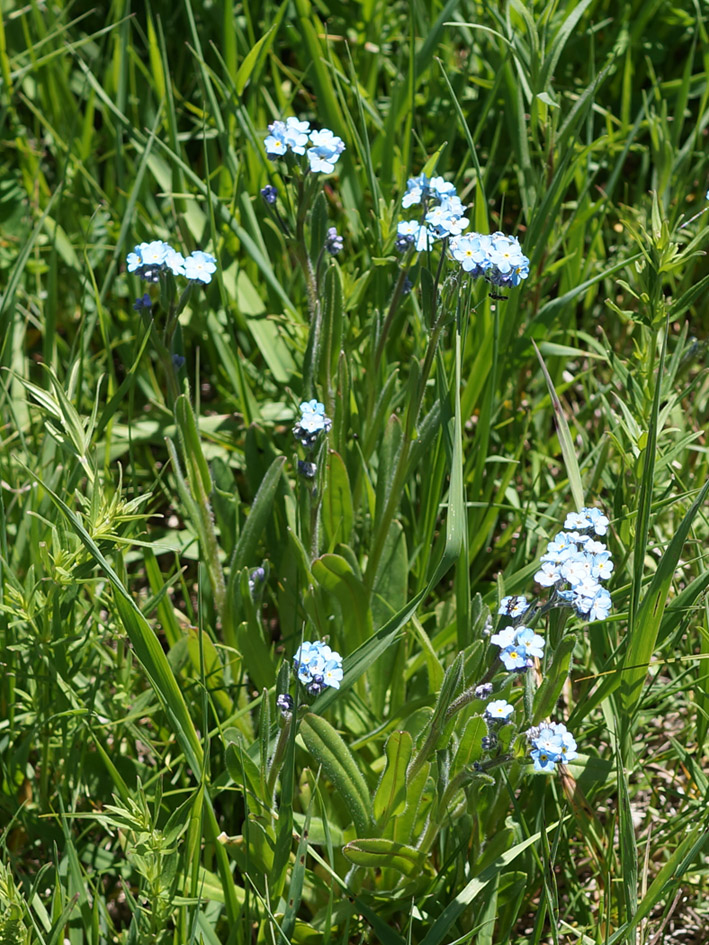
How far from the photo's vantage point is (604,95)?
436 cm

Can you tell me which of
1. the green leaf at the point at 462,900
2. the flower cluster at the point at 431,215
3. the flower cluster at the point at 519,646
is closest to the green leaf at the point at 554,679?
the flower cluster at the point at 519,646

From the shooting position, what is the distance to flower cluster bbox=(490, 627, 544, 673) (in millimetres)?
2062

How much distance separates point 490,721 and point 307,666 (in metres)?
0.43

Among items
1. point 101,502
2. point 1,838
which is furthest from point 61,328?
point 1,838

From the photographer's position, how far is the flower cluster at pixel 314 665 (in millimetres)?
2197

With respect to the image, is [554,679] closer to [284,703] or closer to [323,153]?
[284,703]

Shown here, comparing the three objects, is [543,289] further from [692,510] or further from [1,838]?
[1,838]

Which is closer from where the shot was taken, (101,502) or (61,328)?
(101,502)

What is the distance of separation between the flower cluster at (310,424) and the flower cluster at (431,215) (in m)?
0.50

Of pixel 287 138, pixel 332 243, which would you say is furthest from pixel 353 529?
pixel 287 138

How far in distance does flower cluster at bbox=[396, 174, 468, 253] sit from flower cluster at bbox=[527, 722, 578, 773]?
3.98 feet

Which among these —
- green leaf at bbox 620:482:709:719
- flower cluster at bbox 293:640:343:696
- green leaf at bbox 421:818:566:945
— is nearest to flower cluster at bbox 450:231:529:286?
green leaf at bbox 620:482:709:719

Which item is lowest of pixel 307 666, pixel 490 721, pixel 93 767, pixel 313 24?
pixel 93 767

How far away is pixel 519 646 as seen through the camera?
208cm
